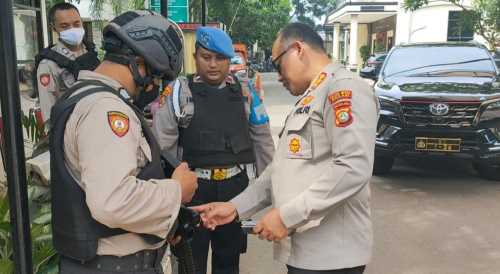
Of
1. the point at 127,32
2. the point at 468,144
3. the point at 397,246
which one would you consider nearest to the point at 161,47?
the point at 127,32

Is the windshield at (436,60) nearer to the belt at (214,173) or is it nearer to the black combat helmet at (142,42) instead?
the belt at (214,173)

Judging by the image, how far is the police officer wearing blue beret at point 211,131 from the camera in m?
2.74

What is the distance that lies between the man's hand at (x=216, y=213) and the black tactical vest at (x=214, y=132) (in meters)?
0.66

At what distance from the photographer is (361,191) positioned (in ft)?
5.91

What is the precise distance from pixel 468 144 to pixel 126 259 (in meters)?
4.91

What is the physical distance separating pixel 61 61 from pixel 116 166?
2.38m

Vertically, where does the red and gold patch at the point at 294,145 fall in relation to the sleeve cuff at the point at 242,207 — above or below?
above

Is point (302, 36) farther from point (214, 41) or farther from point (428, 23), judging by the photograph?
point (428, 23)

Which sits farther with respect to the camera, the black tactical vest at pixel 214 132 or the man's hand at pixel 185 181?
the black tactical vest at pixel 214 132

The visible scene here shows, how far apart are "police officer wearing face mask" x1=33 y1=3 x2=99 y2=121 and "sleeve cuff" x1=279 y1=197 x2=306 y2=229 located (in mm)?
2091

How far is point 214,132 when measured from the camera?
275 cm

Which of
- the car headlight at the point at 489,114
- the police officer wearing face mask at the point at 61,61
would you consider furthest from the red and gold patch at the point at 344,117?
the car headlight at the point at 489,114

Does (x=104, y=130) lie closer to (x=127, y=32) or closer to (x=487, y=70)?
(x=127, y=32)

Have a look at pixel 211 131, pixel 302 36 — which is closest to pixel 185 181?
pixel 302 36
